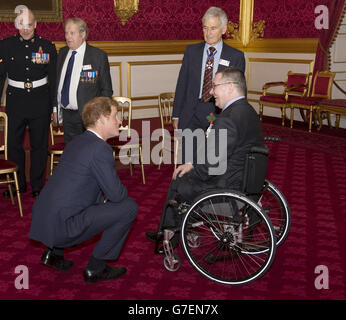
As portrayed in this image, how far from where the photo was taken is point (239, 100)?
109 inches

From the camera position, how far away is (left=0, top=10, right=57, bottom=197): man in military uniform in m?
4.09

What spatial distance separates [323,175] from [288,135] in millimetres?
2126

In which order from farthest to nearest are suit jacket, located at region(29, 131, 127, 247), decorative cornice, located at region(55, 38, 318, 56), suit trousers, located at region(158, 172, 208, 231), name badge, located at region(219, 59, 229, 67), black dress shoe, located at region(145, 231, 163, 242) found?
1. decorative cornice, located at region(55, 38, 318, 56)
2. name badge, located at region(219, 59, 229, 67)
3. black dress shoe, located at region(145, 231, 163, 242)
4. suit trousers, located at region(158, 172, 208, 231)
5. suit jacket, located at region(29, 131, 127, 247)

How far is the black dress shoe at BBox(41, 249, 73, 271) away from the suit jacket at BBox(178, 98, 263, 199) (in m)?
0.87

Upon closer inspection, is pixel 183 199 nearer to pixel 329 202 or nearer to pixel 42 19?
pixel 329 202

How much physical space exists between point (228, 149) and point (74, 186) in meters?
Answer: 0.86

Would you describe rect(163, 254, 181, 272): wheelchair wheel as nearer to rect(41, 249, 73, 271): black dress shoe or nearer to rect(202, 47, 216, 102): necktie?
rect(41, 249, 73, 271): black dress shoe

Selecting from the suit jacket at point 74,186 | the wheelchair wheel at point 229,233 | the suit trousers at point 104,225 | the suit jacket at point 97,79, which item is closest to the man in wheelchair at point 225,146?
the wheelchair wheel at point 229,233

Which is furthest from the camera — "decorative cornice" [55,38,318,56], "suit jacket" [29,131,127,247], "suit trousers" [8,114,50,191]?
"decorative cornice" [55,38,318,56]

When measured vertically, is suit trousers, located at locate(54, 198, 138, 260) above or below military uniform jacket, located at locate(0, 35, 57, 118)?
below

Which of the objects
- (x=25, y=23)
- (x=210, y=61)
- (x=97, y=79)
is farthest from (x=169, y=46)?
(x=210, y=61)

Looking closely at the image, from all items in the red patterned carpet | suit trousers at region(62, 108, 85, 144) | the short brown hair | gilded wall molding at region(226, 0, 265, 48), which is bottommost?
the red patterned carpet

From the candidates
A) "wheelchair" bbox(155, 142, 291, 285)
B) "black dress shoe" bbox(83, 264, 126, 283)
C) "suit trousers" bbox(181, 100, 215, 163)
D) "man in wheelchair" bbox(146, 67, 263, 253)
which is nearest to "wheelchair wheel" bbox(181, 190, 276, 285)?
"wheelchair" bbox(155, 142, 291, 285)

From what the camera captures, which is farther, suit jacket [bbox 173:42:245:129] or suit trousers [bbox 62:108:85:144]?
suit trousers [bbox 62:108:85:144]
